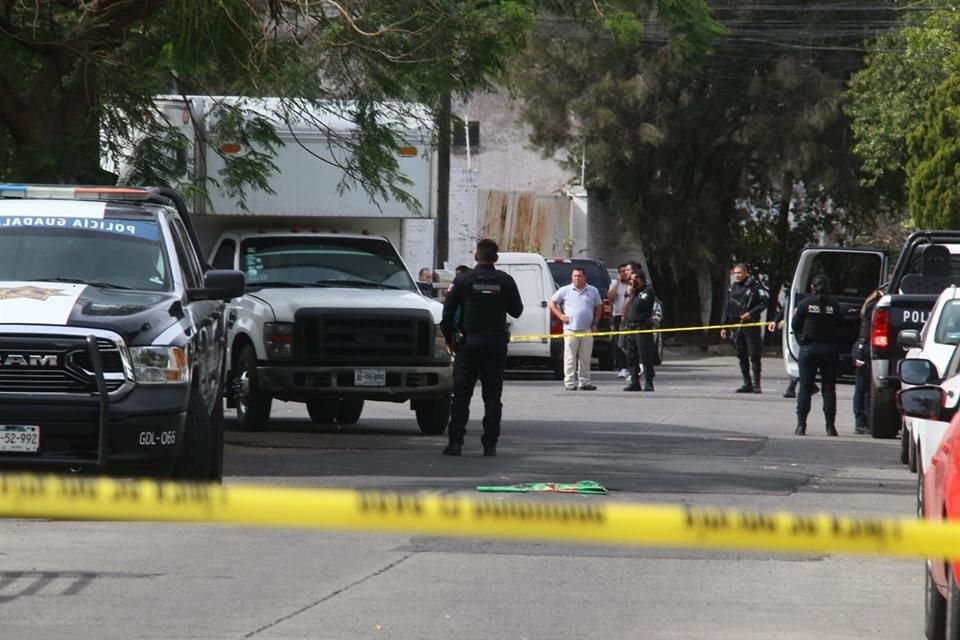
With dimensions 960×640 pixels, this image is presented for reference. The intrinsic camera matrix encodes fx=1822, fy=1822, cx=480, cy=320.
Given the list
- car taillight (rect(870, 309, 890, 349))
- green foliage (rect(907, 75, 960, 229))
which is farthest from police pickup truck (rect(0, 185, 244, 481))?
green foliage (rect(907, 75, 960, 229))

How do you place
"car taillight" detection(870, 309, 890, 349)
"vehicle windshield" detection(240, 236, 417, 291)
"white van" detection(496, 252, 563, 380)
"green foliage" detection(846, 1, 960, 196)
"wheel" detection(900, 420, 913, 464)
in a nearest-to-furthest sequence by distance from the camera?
1. "wheel" detection(900, 420, 913, 464)
2. "car taillight" detection(870, 309, 890, 349)
3. "vehicle windshield" detection(240, 236, 417, 291)
4. "white van" detection(496, 252, 563, 380)
5. "green foliage" detection(846, 1, 960, 196)

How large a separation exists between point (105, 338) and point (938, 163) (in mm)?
30924

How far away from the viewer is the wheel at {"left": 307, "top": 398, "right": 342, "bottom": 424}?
64.3ft

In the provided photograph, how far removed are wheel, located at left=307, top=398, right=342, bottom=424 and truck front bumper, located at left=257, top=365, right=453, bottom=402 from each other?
2.25 meters

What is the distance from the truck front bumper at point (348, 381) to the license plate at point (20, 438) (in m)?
6.53

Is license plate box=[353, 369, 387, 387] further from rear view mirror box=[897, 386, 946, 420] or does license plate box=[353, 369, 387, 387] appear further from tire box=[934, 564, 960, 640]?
tire box=[934, 564, 960, 640]

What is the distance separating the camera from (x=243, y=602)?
8.14 meters

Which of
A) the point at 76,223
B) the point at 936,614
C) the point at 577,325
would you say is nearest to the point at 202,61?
the point at 76,223

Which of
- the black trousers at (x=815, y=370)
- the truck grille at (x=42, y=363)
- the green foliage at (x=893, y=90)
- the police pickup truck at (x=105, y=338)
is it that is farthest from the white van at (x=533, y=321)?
the truck grille at (x=42, y=363)

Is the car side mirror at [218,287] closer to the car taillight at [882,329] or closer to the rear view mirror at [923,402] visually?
the rear view mirror at [923,402]

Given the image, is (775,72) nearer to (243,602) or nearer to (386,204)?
(386,204)

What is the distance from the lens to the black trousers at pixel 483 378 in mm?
15602

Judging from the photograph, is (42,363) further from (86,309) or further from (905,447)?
(905,447)

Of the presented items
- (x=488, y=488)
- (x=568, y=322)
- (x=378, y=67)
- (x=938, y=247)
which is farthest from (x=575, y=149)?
(x=488, y=488)
